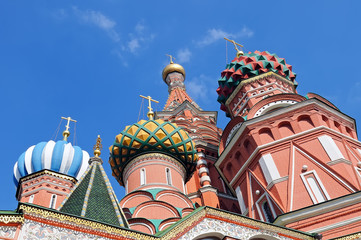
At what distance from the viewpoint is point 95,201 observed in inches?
267

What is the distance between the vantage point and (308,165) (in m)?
10.2

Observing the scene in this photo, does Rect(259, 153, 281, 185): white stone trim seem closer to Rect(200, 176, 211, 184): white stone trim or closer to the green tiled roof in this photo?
the green tiled roof

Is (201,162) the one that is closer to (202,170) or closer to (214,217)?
(202,170)

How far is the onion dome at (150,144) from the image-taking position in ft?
43.3

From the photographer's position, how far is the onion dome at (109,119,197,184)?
13188mm

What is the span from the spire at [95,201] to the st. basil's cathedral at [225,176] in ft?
0.07

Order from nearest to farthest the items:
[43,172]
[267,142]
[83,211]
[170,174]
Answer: [83,211]
[267,142]
[170,174]
[43,172]


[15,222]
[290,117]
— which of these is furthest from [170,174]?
[15,222]

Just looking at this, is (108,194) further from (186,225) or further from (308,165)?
(308,165)

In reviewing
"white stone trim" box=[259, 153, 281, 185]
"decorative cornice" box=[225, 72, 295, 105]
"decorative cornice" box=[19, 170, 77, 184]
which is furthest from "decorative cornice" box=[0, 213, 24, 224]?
"decorative cornice" box=[225, 72, 295, 105]

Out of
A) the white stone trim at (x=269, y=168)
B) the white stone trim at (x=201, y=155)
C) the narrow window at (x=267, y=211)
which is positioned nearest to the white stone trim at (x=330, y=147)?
the white stone trim at (x=269, y=168)

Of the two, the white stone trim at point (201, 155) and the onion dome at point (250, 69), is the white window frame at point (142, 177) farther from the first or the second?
the onion dome at point (250, 69)

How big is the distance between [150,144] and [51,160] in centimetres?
496

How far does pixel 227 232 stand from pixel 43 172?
11.5 metres
